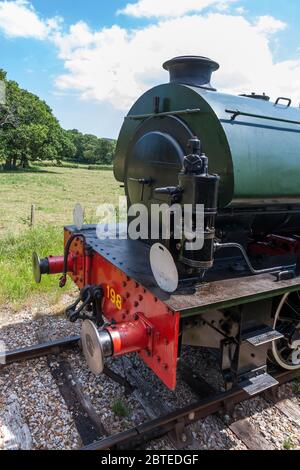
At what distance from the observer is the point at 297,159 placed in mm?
2803

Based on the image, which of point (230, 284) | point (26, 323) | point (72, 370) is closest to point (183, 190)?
point (230, 284)

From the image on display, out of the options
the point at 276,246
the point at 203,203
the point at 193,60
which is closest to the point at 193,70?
the point at 193,60

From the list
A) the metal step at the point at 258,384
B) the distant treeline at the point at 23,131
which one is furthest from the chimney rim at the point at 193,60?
the distant treeline at the point at 23,131

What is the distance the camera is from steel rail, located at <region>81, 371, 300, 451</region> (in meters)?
2.47

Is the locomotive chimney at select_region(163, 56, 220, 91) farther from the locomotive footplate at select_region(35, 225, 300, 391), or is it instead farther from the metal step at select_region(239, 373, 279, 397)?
the metal step at select_region(239, 373, 279, 397)

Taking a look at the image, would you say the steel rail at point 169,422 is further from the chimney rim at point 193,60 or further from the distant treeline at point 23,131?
the distant treeline at point 23,131

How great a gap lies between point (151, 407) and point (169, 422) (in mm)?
334

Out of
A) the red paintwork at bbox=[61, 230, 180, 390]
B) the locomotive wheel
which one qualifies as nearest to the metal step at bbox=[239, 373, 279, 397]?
the locomotive wheel

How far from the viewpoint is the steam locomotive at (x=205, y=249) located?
2307 mm

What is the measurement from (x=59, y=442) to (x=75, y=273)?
1.52m

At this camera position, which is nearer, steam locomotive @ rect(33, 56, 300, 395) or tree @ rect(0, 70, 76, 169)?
steam locomotive @ rect(33, 56, 300, 395)

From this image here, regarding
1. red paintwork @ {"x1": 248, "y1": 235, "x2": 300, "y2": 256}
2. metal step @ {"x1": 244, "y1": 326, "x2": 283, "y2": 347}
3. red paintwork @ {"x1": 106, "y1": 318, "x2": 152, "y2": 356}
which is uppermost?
red paintwork @ {"x1": 248, "y1": 235, "x2": 300, "y2": 256}

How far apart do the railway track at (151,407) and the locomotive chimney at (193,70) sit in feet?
8.12

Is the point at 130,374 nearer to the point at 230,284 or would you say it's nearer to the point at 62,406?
the point at 62,406
